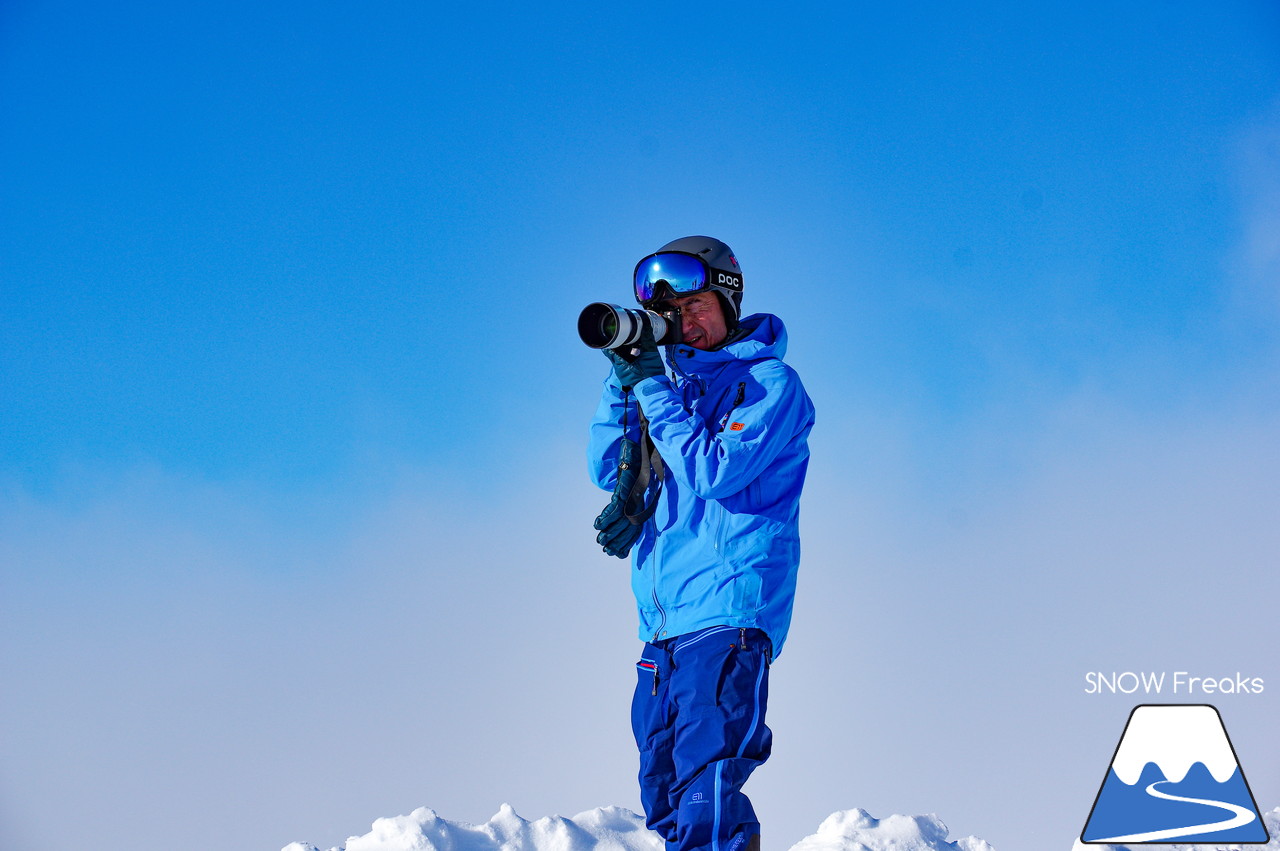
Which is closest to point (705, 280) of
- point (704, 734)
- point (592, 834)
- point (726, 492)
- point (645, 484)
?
point (645, 484)

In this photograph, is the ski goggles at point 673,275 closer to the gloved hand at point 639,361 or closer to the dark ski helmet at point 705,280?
the dark ski helmet at point 705,280

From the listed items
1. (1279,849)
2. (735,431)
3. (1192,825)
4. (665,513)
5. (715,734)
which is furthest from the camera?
(1279,849)

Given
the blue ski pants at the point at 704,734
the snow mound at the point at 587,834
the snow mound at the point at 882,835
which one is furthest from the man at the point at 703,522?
the snow mound at the point at 882,835

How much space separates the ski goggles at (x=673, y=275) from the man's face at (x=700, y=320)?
4 cm

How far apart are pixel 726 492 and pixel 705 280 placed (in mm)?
1174

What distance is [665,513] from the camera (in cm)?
458

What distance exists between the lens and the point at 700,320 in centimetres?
485

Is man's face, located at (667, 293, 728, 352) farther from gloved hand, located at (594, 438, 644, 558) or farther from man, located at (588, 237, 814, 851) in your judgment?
gloved hand, located at (594, 438, 644, 558)

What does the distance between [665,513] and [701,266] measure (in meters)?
1.21

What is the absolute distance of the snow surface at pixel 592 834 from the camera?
23.8 feet

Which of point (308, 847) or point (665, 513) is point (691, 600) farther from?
point (308, 847)

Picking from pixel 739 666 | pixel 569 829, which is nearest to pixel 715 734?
pixel 739 666

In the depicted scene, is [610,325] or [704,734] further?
[610,325]

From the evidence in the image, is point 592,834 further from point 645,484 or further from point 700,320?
point 700,320
